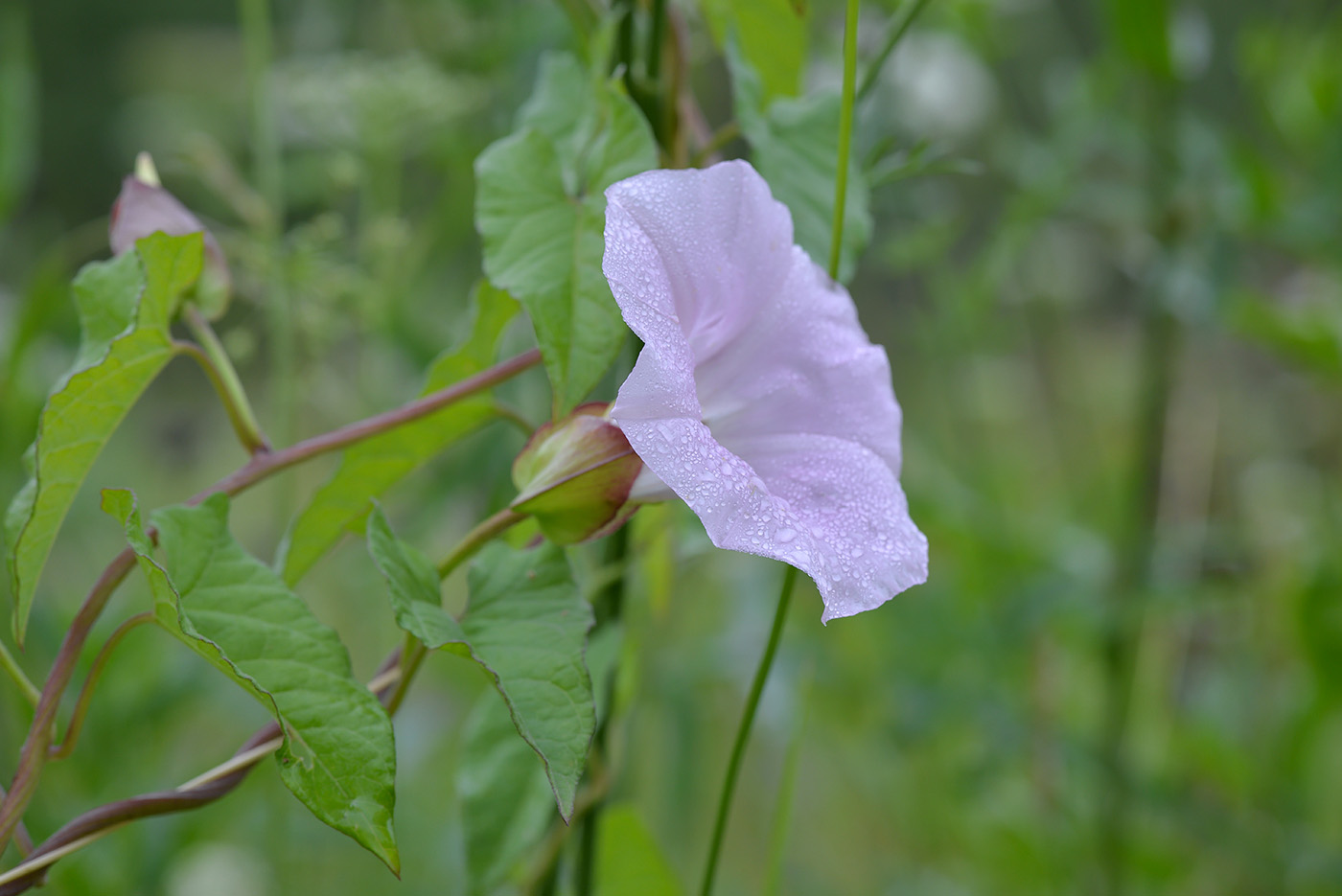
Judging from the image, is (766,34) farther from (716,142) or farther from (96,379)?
(96,379)

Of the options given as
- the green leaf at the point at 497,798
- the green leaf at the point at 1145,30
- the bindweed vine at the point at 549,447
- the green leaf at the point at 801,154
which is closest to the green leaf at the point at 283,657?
the bindweed vine at the point at 549,447

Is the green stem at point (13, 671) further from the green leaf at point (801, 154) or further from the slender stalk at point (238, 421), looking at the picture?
the green leaf at point (801, 154)

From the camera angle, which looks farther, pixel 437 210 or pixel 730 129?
pixel 437 210

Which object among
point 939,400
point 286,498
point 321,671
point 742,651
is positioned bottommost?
point 939,400

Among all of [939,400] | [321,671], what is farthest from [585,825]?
[939,400]

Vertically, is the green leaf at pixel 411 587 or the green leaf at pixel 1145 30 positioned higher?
the green leaf at pixel 1145 30

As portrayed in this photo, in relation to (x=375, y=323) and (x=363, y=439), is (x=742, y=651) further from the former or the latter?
(x=363, y=439)
